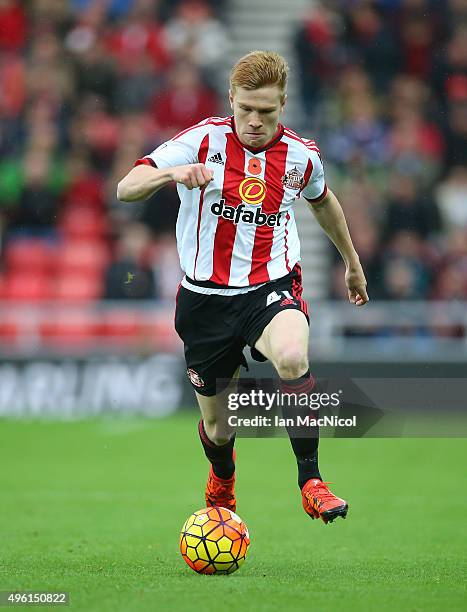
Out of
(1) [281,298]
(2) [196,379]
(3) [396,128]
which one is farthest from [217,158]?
(3) [396,128]

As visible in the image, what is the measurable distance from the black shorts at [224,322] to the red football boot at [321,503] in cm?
83

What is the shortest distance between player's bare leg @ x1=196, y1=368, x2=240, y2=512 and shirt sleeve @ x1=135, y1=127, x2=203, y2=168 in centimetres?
127

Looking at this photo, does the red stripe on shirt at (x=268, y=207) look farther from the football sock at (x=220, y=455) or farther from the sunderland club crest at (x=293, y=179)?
the football sock at (x=220, y=455)

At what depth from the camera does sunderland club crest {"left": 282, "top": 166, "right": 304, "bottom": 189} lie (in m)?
6.63

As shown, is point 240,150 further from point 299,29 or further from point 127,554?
point 299,29

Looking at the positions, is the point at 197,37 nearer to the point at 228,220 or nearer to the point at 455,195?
the point at 455,195

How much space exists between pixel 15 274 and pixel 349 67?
5.39 metres

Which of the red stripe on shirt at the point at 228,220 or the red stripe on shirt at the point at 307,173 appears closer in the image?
the red stripe on shirt at the point at 228,220

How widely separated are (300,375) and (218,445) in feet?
3.65

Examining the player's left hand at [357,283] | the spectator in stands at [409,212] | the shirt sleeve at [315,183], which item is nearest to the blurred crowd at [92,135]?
the spectator in stands at [409,212]

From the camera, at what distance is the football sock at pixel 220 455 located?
23.5 feet

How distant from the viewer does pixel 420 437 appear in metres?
13.4


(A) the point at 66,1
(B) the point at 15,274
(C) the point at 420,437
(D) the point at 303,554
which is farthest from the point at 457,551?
(A) the point at 66,1

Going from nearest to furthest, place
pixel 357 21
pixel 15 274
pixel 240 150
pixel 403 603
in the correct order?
pixel 403 603
pixel 240 150
pixel 15 274
pixel 357 21
